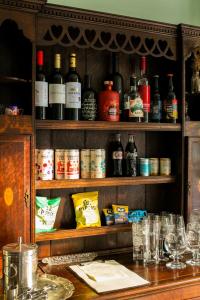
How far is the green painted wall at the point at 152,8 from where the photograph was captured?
2.37 meters

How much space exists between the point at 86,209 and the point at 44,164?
0.39 metres

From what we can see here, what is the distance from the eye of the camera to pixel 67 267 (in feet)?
6.55

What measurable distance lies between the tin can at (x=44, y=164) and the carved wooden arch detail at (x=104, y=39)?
566 mm

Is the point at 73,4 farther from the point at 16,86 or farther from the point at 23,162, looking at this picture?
the point at 23,162

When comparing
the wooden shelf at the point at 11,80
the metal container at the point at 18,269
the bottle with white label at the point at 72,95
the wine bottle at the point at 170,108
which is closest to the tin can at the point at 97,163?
the bottle with white label at the point at 72,95

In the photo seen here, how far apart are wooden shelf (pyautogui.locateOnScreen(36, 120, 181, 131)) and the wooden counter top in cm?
74

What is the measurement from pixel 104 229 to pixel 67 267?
12.1 inches

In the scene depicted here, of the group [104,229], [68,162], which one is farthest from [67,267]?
[68,162]

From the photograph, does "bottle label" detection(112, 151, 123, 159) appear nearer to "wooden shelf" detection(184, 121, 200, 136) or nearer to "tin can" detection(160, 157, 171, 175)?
"tin can" detection(160, 157, 171, 175)

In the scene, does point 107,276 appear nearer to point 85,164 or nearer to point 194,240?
point 194,240

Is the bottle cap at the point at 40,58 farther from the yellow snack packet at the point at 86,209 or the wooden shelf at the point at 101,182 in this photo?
the yellow snack packet at the point at 86,209

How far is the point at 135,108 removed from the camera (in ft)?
7.20

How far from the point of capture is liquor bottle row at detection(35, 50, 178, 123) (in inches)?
79.5

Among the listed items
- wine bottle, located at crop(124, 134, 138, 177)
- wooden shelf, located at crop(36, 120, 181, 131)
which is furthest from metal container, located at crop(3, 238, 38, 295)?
wine bottle, located at crop(124, 134, 138, 177)
